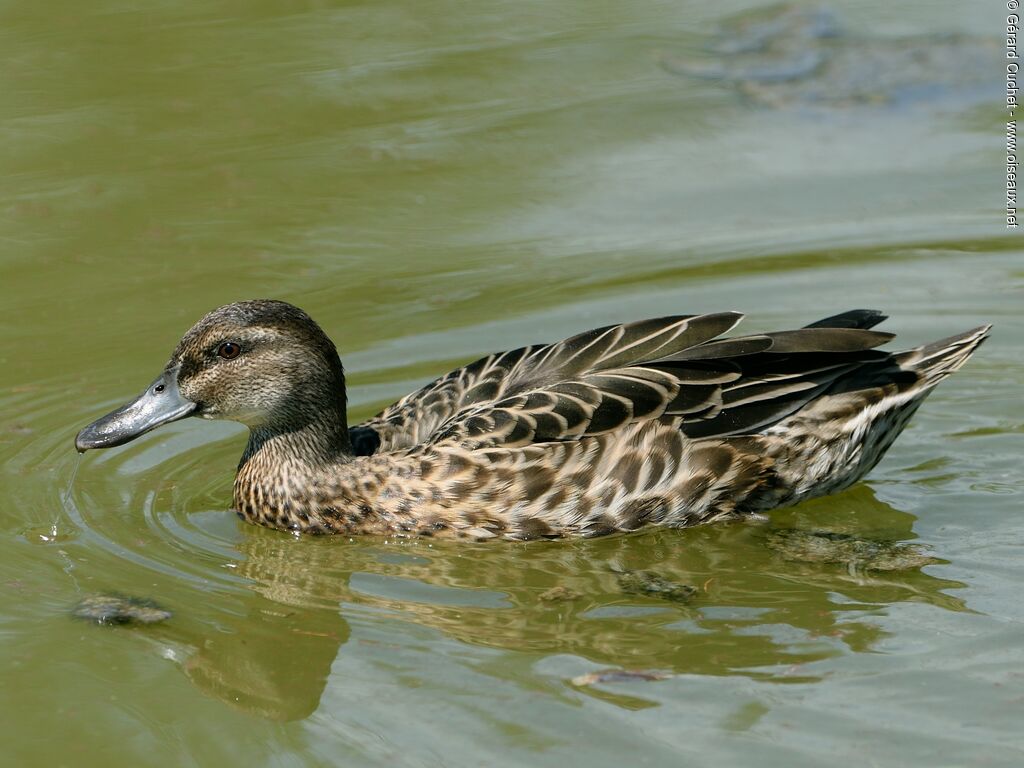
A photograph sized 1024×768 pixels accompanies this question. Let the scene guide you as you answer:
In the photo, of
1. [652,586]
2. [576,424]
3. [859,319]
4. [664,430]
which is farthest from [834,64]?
[652,586]

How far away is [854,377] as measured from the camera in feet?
25.2

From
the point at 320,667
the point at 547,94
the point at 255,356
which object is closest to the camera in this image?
the point at 320,667

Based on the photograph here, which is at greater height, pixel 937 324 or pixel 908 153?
pixel 908 153

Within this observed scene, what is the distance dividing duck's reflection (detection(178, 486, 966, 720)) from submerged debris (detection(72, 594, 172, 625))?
31 cm

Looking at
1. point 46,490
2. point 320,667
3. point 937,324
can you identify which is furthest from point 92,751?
point 937,324

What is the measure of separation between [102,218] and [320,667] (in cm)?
521

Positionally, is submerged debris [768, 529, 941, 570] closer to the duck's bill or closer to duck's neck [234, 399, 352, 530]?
duck's neck [234, 399, 352, 530]

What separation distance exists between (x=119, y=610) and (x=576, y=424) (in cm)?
216

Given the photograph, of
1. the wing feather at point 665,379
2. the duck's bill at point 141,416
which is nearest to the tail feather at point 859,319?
the wing feather at point 665,379

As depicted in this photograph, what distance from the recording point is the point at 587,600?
21.9 feet

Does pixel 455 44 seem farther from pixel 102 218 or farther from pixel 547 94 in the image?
pixel 102 218

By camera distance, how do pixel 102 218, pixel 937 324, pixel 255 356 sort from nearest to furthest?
pixel 255 356, pixel 937 324, pixel 102 218

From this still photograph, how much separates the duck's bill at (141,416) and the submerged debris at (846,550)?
2.80m

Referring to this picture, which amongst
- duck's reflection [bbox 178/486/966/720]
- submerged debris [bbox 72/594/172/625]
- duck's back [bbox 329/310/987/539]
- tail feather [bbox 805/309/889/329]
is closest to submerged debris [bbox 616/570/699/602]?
duck's reflection [bbox 178/486/966/720]
